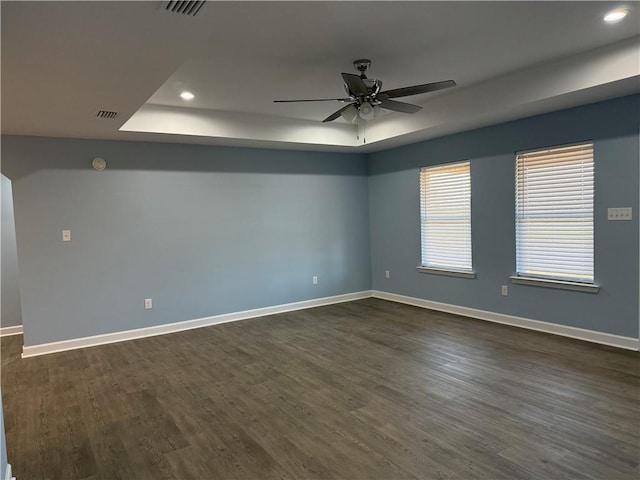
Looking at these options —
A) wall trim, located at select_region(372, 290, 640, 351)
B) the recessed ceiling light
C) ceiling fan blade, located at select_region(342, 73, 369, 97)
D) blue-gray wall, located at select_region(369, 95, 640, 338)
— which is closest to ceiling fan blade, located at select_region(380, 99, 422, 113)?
ceiling fan blade, located at select_region(342, 73, 369, 97)

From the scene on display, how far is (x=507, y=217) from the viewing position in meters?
4.83

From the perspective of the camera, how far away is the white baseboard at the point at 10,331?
537 centimetres

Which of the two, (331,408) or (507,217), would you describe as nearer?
(331,408)

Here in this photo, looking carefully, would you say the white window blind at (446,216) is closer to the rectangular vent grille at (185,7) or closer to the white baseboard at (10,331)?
the rectangular vent grille at (185,7)

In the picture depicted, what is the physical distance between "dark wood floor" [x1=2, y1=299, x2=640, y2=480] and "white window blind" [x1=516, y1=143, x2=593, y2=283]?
0.78m

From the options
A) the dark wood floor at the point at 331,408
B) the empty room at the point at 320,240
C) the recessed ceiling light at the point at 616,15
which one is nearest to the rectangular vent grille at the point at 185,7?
the empty room at the point at 320,240

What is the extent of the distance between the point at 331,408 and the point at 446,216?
351 cm

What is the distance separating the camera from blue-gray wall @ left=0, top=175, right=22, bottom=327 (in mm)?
5404

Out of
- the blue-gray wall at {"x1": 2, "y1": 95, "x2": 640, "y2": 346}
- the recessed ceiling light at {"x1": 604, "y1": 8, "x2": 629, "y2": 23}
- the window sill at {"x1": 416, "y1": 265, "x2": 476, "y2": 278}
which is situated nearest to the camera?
the recessed ceiling light at {"x1": 604, "y1": 8, "x2": 629, "y2": 23}

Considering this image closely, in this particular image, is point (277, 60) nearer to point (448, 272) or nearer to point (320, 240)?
point (320, 240)

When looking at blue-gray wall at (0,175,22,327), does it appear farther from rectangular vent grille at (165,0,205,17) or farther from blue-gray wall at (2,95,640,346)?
rectangular vent grille at (165,0,205,17)

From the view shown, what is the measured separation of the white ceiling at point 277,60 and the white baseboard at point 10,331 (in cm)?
274

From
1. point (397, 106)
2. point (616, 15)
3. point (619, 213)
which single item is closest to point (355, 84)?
point (397, 106)

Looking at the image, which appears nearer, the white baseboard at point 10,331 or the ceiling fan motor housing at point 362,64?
the ceiling fan motor housing at point 362,64
